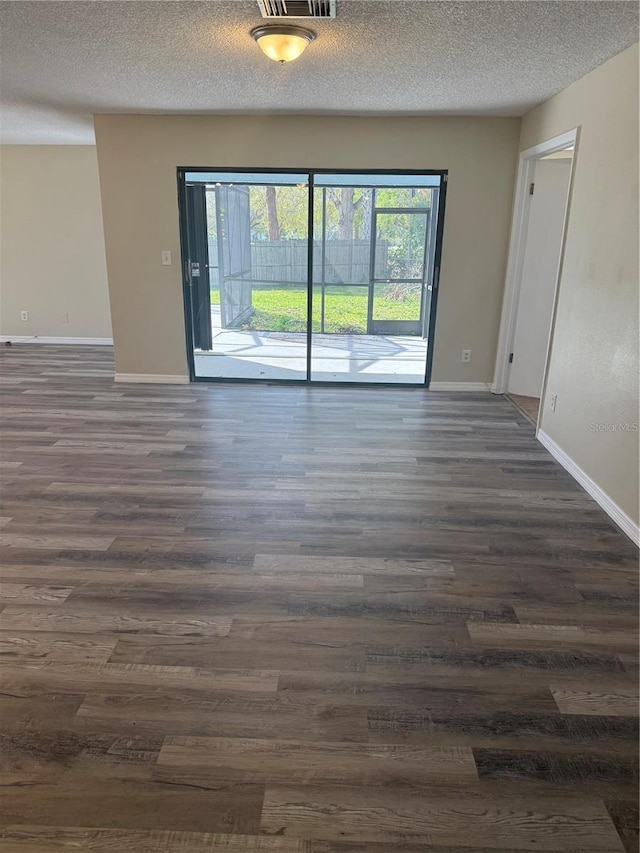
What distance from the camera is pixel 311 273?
5.39 metres

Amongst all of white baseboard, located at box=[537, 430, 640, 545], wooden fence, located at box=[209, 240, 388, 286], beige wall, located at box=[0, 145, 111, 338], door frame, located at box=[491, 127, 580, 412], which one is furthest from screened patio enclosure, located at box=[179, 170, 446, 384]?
beige wall, located at box=[0, 145, 111, 338]

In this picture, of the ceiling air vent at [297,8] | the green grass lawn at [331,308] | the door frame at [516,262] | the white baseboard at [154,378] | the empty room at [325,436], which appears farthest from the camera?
the white baseboard at [154,378]

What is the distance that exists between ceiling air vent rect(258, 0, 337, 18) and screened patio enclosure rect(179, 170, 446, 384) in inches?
101

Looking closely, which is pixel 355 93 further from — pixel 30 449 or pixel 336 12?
pixel 30 449

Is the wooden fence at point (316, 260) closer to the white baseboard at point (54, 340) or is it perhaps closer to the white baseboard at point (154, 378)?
the white baseboard at point (154, 378)

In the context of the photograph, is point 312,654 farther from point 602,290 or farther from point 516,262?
point 516,262

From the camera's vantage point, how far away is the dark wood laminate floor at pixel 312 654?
150 centimetres

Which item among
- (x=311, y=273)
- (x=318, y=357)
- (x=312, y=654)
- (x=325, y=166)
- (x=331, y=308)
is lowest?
(x=312, y=654)

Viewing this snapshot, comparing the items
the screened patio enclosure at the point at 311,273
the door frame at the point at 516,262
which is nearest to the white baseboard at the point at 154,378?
the screened patio enclosure at the point at 311,273

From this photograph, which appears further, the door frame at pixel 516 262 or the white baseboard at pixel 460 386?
the white baseboard at pixel 460 386

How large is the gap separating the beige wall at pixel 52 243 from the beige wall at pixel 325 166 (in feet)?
6.97

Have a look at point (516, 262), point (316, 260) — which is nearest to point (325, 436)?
point (316, 260)

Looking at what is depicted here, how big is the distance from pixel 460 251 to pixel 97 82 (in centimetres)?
322

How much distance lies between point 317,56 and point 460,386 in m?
3.23
